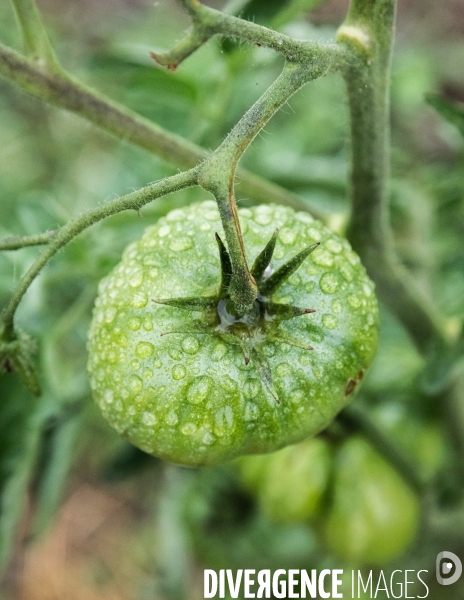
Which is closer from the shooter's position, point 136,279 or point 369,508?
point 136,279

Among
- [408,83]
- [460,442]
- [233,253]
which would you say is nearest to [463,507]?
[460,442]

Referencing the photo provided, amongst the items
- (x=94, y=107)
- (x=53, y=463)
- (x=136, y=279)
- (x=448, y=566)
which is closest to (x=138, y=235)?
(x=94, y=107)

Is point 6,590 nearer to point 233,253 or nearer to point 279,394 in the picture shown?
point 279,394

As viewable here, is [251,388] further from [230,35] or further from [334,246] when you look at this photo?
[230,35]

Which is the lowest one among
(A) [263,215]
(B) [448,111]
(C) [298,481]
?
(C) [298,481]

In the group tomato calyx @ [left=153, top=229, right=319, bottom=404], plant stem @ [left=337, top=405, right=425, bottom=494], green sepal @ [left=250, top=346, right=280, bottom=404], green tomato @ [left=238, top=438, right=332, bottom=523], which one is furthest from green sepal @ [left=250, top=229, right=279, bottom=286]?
green tomato @ [left=238, top=438, right=332, bottom=523]

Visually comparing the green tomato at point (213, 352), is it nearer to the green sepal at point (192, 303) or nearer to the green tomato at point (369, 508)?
the green sepal at point (192, 303)
